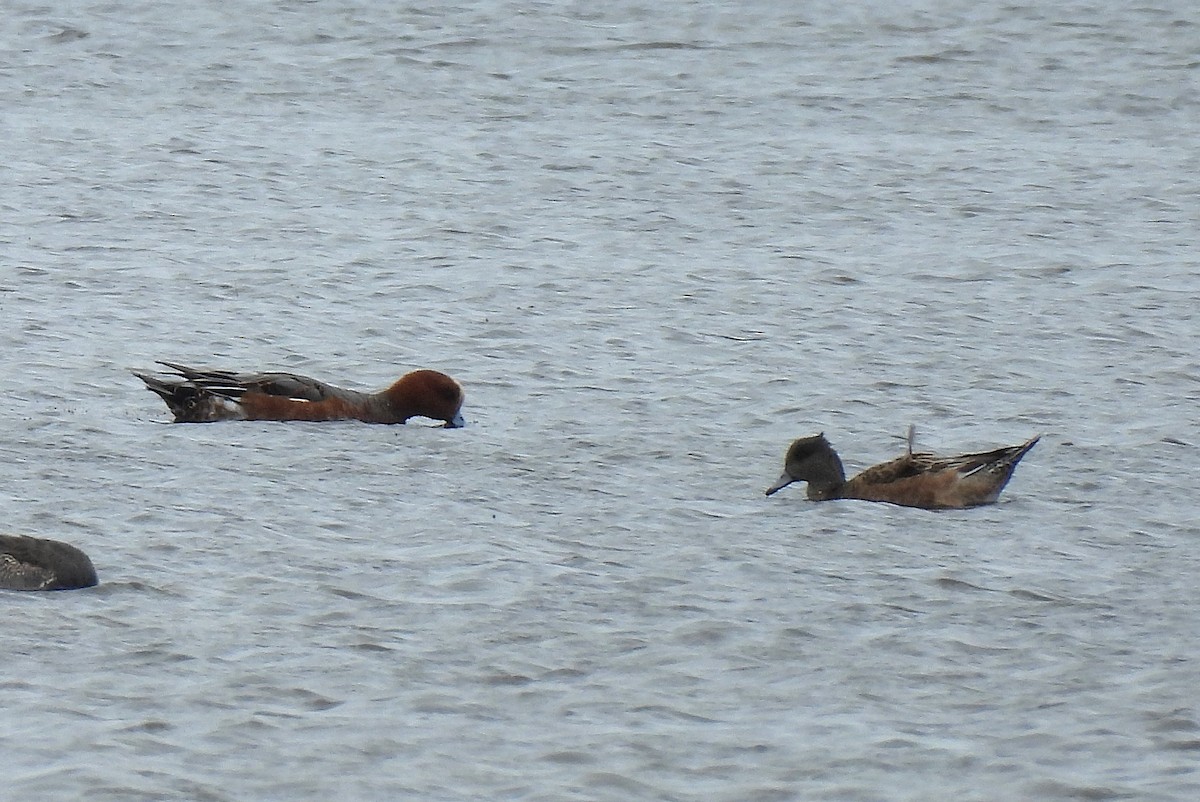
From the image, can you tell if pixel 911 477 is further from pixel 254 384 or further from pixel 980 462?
pixel 254 384

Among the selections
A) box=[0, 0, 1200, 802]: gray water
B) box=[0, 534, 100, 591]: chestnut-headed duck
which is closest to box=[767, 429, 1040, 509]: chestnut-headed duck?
box=[0, 0, 1200, 802]: gray water

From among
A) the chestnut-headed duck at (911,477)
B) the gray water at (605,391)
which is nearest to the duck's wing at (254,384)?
the gray water at (605,391)

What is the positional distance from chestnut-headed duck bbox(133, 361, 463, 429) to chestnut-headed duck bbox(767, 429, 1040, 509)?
2.15m

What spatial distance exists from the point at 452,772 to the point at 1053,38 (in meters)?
18.8

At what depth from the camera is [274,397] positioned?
11.7 metres

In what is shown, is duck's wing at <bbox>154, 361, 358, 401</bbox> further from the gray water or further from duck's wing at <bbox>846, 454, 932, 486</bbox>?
duck's wing at <bbox>846, 454, 932, 486</bbox>

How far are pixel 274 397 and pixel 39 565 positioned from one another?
354 centimetres

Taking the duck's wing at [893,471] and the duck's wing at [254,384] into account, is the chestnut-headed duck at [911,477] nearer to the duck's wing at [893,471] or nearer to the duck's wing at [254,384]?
the duck's wing at [893,471]

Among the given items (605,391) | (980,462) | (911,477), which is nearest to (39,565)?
(911,477)

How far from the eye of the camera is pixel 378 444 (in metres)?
11.5

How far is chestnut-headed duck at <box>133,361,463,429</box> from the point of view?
1165 cm

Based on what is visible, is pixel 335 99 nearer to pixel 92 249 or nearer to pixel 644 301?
pixel 92 249

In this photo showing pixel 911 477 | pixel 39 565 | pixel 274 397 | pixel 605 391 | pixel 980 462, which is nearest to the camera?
pixel 39 565

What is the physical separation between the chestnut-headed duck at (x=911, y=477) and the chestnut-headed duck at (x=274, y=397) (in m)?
2.15
